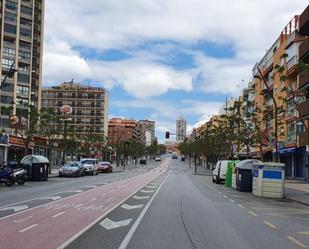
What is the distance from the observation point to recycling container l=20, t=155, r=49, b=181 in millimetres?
42250

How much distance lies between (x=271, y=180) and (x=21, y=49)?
90.7 m

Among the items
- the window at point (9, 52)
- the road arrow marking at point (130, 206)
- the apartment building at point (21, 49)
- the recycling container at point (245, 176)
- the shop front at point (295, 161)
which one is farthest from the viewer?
the window at point (9, 52)

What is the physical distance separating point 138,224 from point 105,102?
17589 centimetres

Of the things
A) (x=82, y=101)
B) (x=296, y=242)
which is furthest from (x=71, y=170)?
(x=82, y=101)

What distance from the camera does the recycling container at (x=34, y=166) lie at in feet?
139

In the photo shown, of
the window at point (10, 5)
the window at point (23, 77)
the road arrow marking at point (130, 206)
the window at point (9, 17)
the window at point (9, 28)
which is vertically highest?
the window at point (10, 5)

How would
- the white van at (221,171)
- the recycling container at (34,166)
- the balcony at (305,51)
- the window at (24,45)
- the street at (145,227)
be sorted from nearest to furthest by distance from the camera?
the street at (145,227) → the recycling container at (34,166) → the white van at (221,171) → the balcony at (305,51) → the window at (24,45)

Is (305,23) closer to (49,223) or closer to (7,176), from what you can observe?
(7,176)

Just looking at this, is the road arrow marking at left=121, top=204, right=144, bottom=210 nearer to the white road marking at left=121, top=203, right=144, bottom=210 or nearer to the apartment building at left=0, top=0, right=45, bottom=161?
the white road marking at left=121, top=203, right=144, bottom=210

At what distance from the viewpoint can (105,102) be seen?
190 meters

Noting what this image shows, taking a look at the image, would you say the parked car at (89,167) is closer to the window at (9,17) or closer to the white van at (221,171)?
the white van at (221,171)

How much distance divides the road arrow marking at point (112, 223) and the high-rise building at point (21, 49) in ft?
300

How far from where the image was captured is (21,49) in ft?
371

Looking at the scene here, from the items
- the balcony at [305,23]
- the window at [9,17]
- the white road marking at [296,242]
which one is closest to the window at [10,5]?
the window at [9,17]
